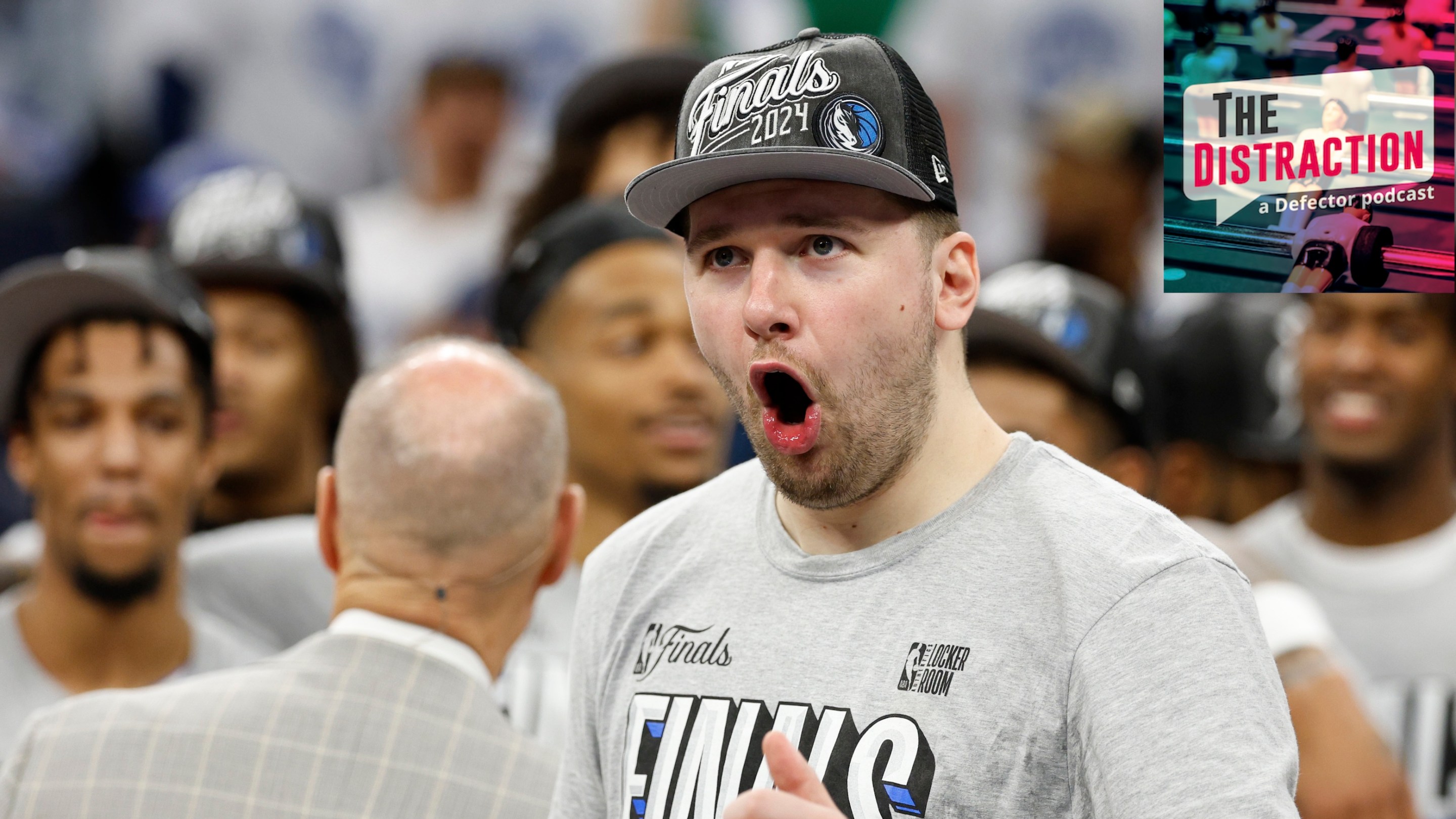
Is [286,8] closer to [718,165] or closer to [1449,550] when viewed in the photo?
[1449,550]

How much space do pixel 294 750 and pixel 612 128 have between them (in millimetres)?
3199

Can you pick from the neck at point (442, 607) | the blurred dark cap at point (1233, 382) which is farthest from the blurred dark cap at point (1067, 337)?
the neck at point (442, 607)

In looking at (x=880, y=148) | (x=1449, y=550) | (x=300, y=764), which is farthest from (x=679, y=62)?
(x=880, y=148)

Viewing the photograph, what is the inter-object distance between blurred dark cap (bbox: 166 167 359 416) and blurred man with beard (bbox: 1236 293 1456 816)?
9.58ft

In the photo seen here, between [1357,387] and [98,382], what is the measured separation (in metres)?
3.52

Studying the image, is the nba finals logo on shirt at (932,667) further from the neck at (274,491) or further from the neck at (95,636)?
the neck at (274,491)

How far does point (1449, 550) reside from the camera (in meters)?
4.98

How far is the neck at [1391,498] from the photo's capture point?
5031 mm

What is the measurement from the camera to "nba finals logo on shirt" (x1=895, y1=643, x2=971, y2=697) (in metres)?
1.76

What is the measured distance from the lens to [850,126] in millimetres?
1803

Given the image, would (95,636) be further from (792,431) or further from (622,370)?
(792,431)

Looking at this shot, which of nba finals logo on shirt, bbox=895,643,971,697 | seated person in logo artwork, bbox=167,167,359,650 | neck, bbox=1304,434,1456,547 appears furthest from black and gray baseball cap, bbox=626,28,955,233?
neck, bbox=1304,434,1456,547

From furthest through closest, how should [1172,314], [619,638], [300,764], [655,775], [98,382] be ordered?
1. [1172,314]
2. [98,382]
3. [300,764]
4. [619,638]
5. [655,775]

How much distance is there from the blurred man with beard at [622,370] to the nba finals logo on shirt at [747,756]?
2.16 meters
